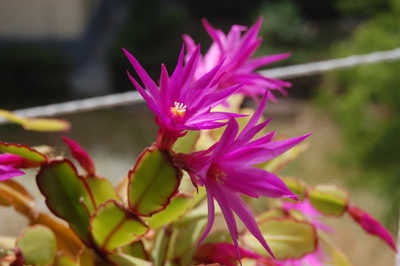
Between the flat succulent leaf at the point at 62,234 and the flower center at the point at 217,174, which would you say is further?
the flat succulent leaf at the point at 62,234

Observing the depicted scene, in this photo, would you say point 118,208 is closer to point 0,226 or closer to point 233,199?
point 233,199

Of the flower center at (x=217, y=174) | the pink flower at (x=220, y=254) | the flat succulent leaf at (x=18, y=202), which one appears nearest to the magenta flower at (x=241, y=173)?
the flower center at (x=217, y=174)

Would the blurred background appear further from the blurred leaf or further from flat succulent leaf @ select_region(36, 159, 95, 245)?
the blurred leaf

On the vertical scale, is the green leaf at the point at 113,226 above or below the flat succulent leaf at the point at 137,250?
above

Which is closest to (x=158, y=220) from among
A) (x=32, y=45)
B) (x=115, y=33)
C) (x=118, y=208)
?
(x=118, y=208)

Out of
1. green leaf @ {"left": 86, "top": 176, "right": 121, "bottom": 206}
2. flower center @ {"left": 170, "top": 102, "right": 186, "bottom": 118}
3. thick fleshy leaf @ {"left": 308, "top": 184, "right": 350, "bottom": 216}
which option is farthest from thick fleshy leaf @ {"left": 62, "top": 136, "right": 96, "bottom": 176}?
thick fleshy leaf @ {"left": 308, "top": 184, "right": 350, "bottom": 216}

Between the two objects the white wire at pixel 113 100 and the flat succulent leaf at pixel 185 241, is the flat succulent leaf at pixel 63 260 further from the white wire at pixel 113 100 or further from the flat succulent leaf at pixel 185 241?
the white wire at pixel 113 100
